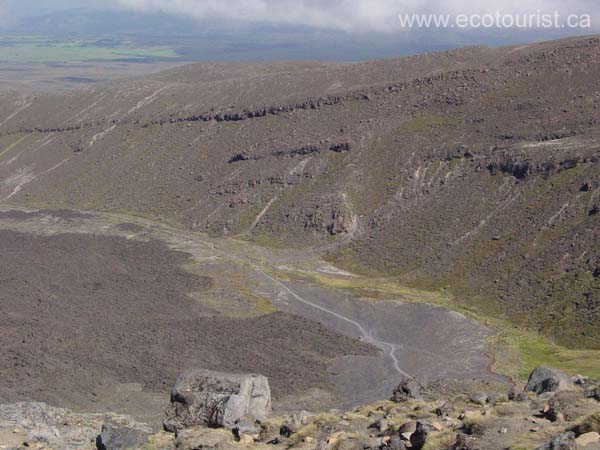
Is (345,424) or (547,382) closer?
(345,424)

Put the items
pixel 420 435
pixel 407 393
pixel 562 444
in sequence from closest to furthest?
pixel 562 444
pixel 420 435
pixel 407 393

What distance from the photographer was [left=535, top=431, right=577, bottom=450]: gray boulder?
1992cm

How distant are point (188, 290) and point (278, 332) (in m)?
13.8

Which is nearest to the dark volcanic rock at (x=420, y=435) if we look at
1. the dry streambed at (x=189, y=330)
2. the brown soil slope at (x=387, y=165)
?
the dry streambed at (x=189, y=330)

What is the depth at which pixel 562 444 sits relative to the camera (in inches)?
787

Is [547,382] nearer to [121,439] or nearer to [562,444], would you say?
[562,444]

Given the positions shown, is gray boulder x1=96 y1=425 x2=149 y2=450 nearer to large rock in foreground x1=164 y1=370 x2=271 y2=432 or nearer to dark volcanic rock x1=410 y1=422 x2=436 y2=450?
large rock in foreground x1=164 y1=370 x2=271 y2=432

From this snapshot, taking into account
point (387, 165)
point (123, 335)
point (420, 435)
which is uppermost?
point (420, 435)

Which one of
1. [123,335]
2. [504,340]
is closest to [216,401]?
[123,335]

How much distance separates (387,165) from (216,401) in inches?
2716

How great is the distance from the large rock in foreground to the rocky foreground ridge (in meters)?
0.03

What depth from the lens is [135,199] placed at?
109 meters

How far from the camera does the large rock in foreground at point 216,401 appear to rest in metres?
30.6

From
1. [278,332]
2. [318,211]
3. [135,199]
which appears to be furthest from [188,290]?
[135,199]
